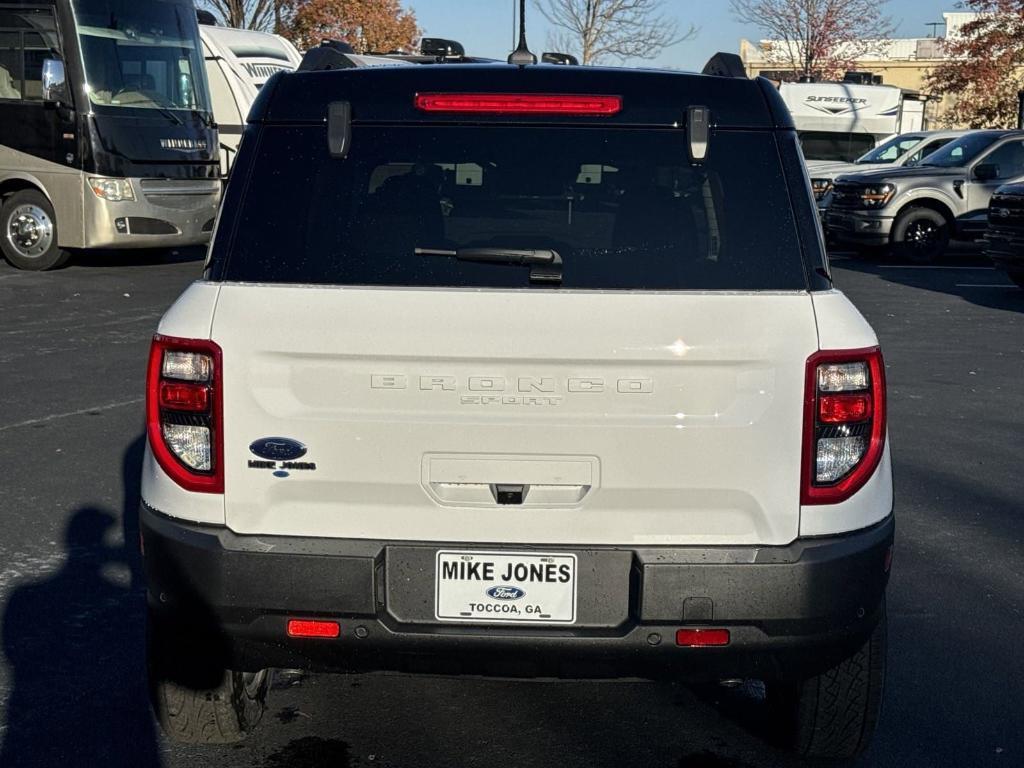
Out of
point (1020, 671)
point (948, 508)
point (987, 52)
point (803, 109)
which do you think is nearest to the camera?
point (1020, 671)

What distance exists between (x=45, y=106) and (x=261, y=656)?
14.7 meters

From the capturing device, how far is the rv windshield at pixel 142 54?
55.8ft

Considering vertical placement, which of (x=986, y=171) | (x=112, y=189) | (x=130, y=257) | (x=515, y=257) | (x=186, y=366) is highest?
(x=515, y=257)

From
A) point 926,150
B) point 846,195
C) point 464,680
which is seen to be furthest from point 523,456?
point 926,150

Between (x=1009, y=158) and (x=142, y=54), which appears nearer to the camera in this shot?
(x=142, y=54)

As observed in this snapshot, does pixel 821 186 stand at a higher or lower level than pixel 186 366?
lower

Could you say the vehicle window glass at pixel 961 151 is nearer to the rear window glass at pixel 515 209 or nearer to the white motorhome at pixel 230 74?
the white motorhome at pixel 230 74

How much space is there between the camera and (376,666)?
340 cm

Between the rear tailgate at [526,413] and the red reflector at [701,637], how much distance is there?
0.68ft

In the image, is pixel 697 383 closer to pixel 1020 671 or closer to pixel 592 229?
pixel 592 229

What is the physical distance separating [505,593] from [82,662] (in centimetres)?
195

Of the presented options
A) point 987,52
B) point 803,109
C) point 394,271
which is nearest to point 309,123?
point 394,271

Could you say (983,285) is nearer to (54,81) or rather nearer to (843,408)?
(54,81)

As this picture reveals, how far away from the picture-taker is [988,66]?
38.8 m
